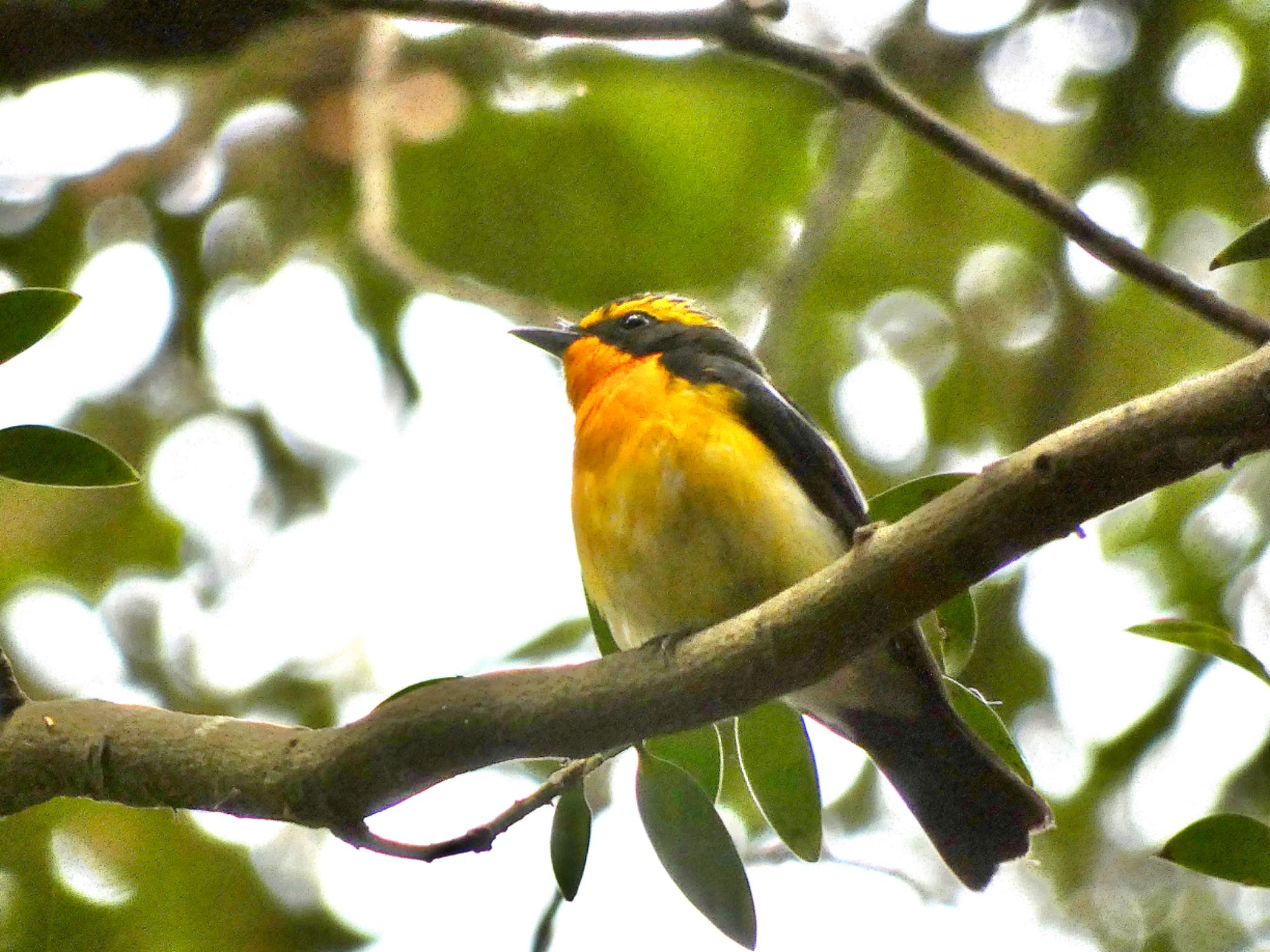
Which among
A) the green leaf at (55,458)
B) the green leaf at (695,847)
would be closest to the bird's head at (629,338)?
the green leaf at (695,847)

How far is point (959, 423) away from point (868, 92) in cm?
296

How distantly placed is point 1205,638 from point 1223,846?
0.39 metres

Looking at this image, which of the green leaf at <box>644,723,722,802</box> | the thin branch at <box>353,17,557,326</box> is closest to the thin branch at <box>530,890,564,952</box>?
the green leaf at <box>644,723,722,802</box>

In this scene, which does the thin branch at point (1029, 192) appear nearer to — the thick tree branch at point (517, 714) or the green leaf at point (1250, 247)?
the green leaf at point (1250, 247)

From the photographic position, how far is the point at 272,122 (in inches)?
245

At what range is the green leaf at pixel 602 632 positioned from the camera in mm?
3385

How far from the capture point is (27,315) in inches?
90.4

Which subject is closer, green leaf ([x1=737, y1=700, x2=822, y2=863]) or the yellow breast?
green leaf ([x1=737, y1=700, x2=822, y2=863])

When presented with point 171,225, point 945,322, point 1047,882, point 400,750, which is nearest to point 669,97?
point 945,322

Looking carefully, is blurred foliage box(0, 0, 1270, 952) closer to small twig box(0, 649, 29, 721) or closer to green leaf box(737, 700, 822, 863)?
green leaf box(737, 700, 822, 863)

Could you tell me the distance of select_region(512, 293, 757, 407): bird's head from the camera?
421 cm

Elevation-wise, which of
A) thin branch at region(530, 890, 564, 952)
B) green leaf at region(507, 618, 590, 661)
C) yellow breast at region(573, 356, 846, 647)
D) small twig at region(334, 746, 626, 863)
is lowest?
small twig at region(334, 746, 626, 863)

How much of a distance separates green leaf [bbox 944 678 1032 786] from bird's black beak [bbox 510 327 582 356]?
1.91m

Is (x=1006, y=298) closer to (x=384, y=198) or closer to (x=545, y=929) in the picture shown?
(x=384, y=198)
